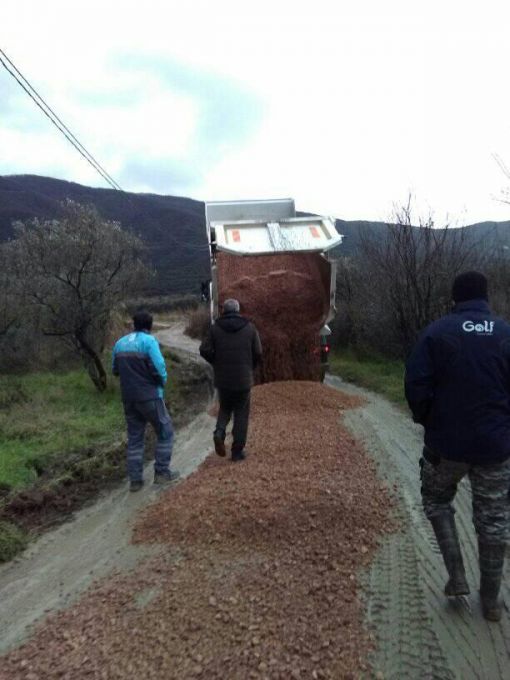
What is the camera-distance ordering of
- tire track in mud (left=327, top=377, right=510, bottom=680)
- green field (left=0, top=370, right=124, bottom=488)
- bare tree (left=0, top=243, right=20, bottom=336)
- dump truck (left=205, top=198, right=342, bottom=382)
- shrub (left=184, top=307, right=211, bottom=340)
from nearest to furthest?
tire track in mud (left=327, top=377, right=510, bottom=680)
green field (left=0, top=370, right=124, bottom=488)
dump truck (left=205, top=198, right=342, bottom=382)
bare tree (left=0, top=243, right=20, bottom=336)
shrub (left=184, top=307, right=211, bottom=340)

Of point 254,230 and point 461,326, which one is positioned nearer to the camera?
point 461,326

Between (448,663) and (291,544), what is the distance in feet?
4.76

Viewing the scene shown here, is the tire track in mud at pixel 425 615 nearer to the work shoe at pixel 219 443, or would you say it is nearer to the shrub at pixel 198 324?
the work shoe at pixel 219 443

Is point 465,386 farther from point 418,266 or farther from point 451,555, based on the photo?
point 418,266

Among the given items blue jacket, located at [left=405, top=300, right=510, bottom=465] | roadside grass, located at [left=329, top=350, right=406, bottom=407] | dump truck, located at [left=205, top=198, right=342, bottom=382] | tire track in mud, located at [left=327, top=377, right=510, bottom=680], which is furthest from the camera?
roadside grass, located at [left=329, top=350, right=406, bottom=407]

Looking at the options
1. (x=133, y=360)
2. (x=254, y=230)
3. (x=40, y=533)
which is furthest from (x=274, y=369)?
(x=40, y=533)

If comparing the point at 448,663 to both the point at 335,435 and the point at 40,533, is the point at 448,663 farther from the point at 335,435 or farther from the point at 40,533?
the point at 335,435

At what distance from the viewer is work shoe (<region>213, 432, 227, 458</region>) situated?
20.7 feet

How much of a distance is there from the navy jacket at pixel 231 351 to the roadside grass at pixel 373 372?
16.3 ft

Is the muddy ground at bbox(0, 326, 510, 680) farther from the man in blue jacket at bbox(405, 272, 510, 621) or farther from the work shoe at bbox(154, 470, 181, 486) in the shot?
the man in blue jacket at bbox(405, 272, 510, 621)

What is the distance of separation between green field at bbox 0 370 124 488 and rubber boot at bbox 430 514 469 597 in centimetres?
504

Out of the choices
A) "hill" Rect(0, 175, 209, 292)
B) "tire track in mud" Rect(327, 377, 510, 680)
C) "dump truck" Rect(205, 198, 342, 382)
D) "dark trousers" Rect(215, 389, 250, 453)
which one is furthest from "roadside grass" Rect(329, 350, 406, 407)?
"hill" Rect(0, 175, 209, 292)

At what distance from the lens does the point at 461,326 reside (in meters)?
3.22

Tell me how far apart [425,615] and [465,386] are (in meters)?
1.31
